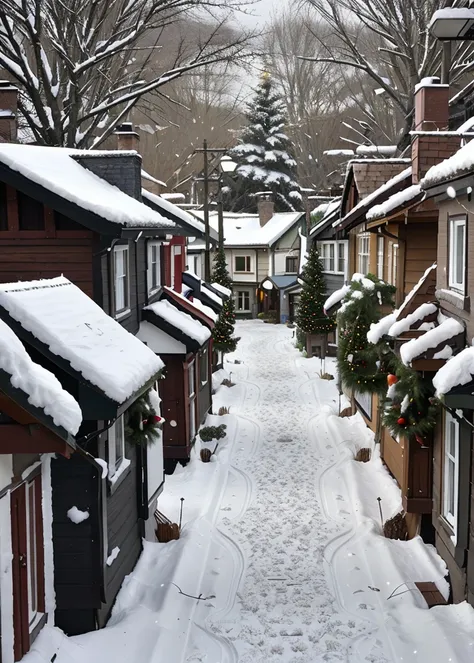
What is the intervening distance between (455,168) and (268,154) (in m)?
50.0

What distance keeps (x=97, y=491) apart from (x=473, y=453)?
4666 mm

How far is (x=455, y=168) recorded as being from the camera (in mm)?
8109

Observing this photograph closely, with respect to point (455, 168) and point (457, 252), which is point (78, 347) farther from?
point (457, 252)

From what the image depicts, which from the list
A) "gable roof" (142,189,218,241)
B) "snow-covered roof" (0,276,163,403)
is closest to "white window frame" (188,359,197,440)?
"gable roof" (142,189,218,241)

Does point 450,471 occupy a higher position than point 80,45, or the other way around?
point 80,45

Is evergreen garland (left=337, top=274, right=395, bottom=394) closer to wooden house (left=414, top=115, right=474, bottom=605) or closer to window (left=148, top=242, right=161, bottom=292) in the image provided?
wooden house (left=414, top=115, right=474, bottom=605)

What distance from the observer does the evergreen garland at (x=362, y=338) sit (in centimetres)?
1277

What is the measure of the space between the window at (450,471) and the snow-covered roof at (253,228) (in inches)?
1416

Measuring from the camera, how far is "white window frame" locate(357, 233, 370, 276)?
1892 centimetres

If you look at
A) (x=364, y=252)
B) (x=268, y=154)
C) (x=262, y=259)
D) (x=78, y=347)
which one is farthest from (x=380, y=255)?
(x=268, y=154)

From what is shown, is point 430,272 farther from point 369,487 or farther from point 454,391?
point 369,487

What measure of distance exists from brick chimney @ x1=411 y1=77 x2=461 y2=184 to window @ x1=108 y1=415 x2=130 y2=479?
22.9ft

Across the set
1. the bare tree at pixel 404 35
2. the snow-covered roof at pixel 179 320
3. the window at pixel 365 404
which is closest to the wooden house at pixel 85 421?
the snow-covered roof at pixel 179 320

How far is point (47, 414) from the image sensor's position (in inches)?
223
